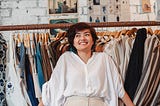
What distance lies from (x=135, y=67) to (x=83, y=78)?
268mm

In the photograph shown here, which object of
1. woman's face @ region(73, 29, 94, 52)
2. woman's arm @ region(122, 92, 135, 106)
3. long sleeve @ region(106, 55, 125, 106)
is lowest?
woman's arm @ region(122, 92, 135, 106)

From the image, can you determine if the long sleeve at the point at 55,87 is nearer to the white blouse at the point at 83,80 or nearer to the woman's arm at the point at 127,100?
the white blouse at the point at 83,80

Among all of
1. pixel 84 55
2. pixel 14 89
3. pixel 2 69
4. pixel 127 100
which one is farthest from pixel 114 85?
pixel 2 69

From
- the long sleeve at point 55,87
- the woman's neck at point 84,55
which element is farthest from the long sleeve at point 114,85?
the long sleeve at point 55,87

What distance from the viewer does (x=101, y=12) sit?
2.45 metres

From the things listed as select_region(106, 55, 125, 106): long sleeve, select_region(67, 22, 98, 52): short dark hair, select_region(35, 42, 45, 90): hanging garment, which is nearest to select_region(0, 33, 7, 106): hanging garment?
select_region(35, 42, 45, 90): hanging garment

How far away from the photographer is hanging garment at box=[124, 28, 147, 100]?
1.43 m

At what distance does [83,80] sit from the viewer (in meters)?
1.39

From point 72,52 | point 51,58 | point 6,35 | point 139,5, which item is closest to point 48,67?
point 51,58

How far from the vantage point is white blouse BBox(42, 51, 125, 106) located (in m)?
1.38

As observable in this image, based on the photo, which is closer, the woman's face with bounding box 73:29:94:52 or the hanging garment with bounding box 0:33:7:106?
the woman's face with bounding box 73:29:94:52

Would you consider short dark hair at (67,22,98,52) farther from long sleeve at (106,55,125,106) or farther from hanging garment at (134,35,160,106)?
hanging garment at (134,35,160,106)

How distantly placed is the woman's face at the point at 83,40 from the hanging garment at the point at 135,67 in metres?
0.23

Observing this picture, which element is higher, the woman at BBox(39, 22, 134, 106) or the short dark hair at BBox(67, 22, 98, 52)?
the short dark hair at BBox(67, 22, 98, 52)
